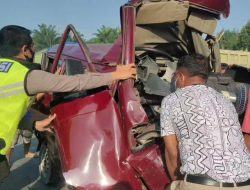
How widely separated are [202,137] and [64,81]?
3.96 feet

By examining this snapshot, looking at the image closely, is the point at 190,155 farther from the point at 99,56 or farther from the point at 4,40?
the point at 99,56

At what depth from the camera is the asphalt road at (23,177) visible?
600cm

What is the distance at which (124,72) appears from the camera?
3.58 meters

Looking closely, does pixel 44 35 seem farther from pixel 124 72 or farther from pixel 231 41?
pixel 124 72

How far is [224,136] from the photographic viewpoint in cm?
268

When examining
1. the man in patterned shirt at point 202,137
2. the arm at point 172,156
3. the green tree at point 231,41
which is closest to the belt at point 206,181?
the man in patterned shirt at point 202,137

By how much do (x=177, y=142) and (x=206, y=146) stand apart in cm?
26

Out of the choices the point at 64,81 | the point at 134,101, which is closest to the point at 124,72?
the point at 134,101

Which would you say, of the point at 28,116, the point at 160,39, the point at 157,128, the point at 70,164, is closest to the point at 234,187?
the point at 157,128

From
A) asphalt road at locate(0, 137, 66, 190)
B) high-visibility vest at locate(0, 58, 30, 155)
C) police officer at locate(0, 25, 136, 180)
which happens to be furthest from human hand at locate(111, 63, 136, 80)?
asphalt road at locate(0, 137, 66, 190)

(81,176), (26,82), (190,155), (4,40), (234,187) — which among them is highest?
(4,40)

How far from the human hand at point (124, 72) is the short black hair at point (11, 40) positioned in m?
0.74

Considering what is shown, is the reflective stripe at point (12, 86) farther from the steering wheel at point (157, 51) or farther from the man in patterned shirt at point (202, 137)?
the steering wheel at point (157, 51)

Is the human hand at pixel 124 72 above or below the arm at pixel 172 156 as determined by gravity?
above
